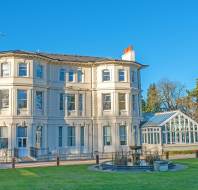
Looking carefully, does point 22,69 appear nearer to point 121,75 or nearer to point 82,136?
point 82,136

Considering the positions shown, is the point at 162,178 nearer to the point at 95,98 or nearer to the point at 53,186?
the point at 53,186

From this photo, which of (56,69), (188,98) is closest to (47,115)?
(56,69)

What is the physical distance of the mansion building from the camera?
31438 millimetres

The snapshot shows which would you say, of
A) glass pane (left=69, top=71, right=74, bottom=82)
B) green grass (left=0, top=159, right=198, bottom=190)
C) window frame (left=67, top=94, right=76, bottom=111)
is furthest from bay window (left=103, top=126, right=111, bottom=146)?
green grass (left=0, top=159, right=198, bottom=190)

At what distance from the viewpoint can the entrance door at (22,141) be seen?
31.0 metres

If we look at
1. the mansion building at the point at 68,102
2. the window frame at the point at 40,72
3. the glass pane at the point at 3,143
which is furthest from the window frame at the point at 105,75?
the glass pane at the point at 3,143

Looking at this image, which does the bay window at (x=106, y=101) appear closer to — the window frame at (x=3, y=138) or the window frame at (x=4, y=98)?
the window frame at (x=4, y=98)

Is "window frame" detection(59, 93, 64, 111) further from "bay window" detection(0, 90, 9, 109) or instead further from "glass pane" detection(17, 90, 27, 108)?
"bay window" detection(0, 90, 9, 109)

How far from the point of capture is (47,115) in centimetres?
3338

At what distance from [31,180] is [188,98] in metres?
42.6

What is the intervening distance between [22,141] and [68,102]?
6.69 metres

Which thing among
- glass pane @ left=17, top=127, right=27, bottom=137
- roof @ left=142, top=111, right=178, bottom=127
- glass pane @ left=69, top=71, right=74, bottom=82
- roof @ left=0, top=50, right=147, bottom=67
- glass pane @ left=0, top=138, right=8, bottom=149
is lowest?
glass pane @ left=0, top=138, right=8, bottom=149

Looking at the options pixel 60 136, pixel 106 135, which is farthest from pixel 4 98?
pixel 106 135

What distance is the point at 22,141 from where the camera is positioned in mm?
31141
